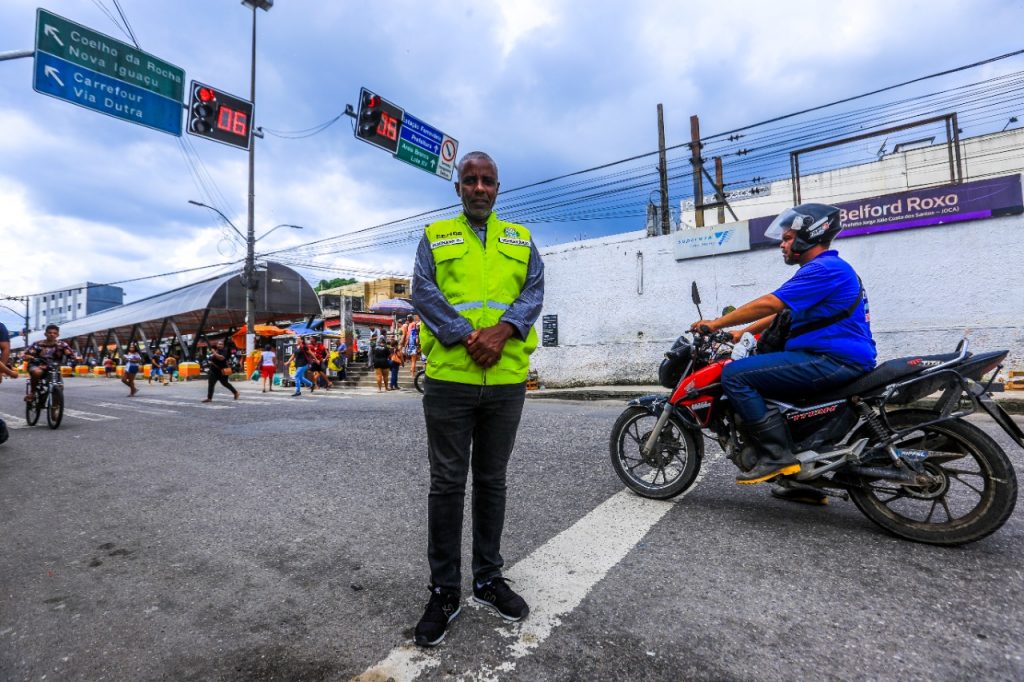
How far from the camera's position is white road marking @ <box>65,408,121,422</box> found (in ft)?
29.6

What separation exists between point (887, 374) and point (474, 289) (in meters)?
2.19

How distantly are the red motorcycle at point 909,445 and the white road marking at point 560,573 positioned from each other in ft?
2.48

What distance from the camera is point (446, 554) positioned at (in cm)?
204

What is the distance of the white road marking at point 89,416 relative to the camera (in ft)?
29.6

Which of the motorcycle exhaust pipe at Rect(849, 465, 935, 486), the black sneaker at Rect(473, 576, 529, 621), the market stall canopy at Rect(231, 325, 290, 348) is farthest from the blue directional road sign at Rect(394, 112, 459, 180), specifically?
the market stall canopy at Rect(231, 325, 290, 348)

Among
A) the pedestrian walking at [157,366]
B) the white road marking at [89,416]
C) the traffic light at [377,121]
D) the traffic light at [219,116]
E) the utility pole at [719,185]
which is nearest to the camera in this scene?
the white road marking at [89,416]

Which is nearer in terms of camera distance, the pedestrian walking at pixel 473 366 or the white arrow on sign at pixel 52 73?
the pedestrian walking at pixel 473 366

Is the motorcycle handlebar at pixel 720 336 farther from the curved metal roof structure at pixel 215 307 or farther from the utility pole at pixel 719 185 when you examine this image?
→ the curved metal roof structure at pixel 215 307

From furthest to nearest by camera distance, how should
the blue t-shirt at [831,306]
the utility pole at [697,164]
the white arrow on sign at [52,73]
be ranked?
the utility pole at [697,164], the white arrow on sign at [52,73], the blue t-shirt at [831,306]

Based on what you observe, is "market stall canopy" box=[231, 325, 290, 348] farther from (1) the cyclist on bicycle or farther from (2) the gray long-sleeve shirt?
(2) the gray long-sleeve shirt

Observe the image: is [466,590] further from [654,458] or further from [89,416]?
[89,416]

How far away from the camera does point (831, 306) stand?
283cm

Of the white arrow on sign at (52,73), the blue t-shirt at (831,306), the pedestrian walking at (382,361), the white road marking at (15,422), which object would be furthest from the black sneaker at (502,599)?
the pedestrian walking at (382,361)

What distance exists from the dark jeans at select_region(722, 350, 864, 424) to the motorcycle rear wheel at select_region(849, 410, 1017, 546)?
360 millimetres
